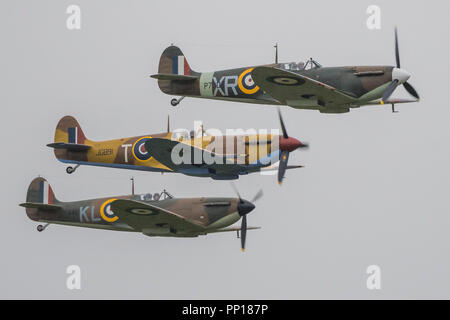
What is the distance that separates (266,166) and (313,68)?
3136mm

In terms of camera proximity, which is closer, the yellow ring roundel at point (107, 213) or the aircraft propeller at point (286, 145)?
the aircraft propeller at point (286, 145)

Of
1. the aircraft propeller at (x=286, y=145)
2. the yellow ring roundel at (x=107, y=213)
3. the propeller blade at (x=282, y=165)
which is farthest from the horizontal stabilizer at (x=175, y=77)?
the propeller blade at (x=282, y=165)

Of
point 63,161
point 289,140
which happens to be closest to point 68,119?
point 63,161

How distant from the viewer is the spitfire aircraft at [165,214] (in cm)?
3878

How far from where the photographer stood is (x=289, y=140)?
37906 mm

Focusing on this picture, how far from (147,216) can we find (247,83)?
4968mm

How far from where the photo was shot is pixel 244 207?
3903 centimetres

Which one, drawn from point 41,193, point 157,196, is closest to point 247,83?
point 157,196

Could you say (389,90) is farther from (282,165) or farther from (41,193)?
(41,193)

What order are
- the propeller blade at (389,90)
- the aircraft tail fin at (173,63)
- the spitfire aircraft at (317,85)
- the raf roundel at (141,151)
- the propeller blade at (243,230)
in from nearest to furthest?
the propeller blade at (389,90) → the spitfire aircraft at (317,85) → the propeller blade at (243,230) → the raf roundel at (141,151) → the aircraft tail fin at (173,63)

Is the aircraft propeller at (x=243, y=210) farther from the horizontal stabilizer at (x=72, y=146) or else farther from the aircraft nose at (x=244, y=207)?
the horizontal stabilizer at (x=72, y=146)

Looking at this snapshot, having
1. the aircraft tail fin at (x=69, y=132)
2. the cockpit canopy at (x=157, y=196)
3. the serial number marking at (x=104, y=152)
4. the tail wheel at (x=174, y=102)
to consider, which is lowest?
the cockpit canopy at (x=157, y=196)

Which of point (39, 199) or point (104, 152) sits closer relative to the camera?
point (104, 152)

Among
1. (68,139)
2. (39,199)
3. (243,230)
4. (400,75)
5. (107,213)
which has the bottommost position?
(243,230)
